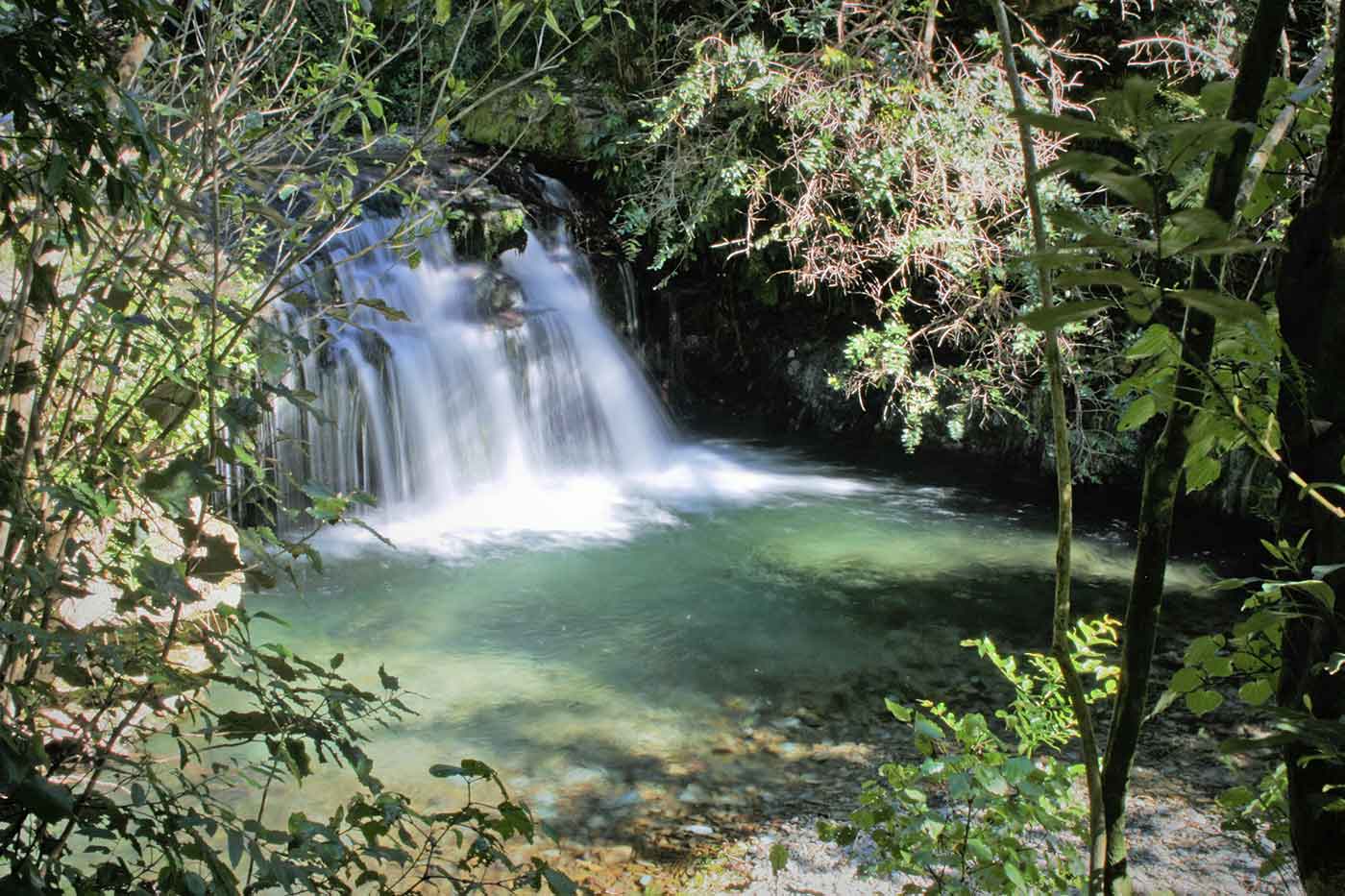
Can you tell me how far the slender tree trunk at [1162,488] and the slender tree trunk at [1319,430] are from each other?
0.09 metres

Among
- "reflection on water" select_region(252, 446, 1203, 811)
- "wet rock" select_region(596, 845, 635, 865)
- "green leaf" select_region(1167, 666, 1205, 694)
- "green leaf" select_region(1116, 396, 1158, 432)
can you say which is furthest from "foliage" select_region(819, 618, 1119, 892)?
"reflection on water" select_region(252, 446, 1203, 811)

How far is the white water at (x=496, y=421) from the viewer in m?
7.25

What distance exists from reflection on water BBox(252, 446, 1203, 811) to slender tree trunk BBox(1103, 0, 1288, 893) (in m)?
2.82

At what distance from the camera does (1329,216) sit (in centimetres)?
102

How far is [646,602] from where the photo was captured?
5688 mm

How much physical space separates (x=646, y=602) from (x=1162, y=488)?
4798mm

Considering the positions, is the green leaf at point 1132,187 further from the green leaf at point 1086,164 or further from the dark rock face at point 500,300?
the dark rock face at point 500,300

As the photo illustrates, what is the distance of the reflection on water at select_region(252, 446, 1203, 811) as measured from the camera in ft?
13.7

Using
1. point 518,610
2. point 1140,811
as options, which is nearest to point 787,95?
point 518,610

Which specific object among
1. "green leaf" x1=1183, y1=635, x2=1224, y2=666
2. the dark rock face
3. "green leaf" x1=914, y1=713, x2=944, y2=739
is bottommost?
"green leaf" x1=914, y1=713, x2=944, y2=739

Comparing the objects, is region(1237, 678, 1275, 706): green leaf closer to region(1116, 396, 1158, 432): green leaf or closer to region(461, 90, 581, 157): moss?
region(1116, 396, 1158, 432): green leaf

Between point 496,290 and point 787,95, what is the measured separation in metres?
3.40

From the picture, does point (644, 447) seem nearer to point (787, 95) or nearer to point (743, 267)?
point (743, 267)

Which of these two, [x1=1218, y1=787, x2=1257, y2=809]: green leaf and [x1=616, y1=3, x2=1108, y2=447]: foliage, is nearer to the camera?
[x1=1218, y1=787, x2=1257, y2=809]: green leaf
